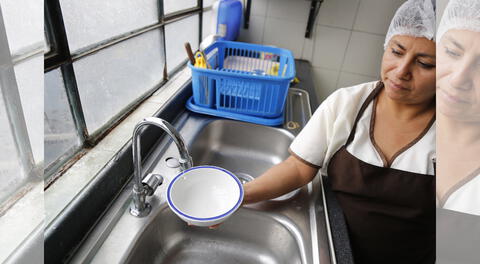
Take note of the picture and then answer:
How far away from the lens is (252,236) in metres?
0.85

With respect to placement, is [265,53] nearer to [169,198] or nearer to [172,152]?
[172,152]

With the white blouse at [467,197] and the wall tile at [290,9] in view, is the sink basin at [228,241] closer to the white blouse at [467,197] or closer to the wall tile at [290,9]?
the white blouse at [467,197]

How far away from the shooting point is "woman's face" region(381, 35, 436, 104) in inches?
23.6

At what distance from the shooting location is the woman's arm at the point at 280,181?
2.58ft

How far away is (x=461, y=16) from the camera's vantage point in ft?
0.51

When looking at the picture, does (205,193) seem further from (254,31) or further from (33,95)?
(254,31)

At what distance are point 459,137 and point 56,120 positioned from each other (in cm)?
76

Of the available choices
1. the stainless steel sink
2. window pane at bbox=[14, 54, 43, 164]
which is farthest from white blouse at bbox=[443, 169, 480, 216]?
the stainless steel sink

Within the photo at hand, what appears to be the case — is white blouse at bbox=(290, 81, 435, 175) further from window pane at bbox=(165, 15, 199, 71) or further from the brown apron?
window pane at bbox=(165, 15, 199, 71)

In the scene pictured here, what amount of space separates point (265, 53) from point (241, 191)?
1029 millimetres

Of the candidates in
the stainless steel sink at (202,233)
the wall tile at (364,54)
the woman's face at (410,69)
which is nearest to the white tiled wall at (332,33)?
the wall tile at (364,54)

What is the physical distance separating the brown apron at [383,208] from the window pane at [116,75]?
0.75 metres

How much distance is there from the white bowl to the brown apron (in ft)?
1.17

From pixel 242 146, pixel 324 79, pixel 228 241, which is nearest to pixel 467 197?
pixel 228 241
